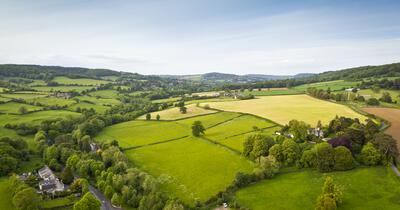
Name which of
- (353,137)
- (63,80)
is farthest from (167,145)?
(63,80)

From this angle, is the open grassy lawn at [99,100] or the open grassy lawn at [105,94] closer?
the open grassy lawn at [99,100]

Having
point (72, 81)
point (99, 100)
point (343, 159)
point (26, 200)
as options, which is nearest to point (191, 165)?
point (343, 159)

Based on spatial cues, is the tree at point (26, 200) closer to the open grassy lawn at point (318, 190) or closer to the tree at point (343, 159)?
the open grassy lawn at point (318, 190)

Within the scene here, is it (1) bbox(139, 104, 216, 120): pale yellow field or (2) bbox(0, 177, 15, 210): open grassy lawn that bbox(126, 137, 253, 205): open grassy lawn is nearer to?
(2) bbox(0, 177, 15, 210): open grassy lawn

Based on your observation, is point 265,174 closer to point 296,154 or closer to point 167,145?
point 296,154

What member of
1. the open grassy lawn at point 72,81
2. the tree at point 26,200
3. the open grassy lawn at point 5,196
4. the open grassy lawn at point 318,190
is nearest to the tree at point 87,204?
the tree at point 26,200

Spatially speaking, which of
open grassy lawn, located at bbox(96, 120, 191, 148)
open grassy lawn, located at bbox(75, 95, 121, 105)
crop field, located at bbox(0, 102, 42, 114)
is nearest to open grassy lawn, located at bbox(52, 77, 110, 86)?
open grassy lawn, located at bbox(75, 95, 121, 105)
